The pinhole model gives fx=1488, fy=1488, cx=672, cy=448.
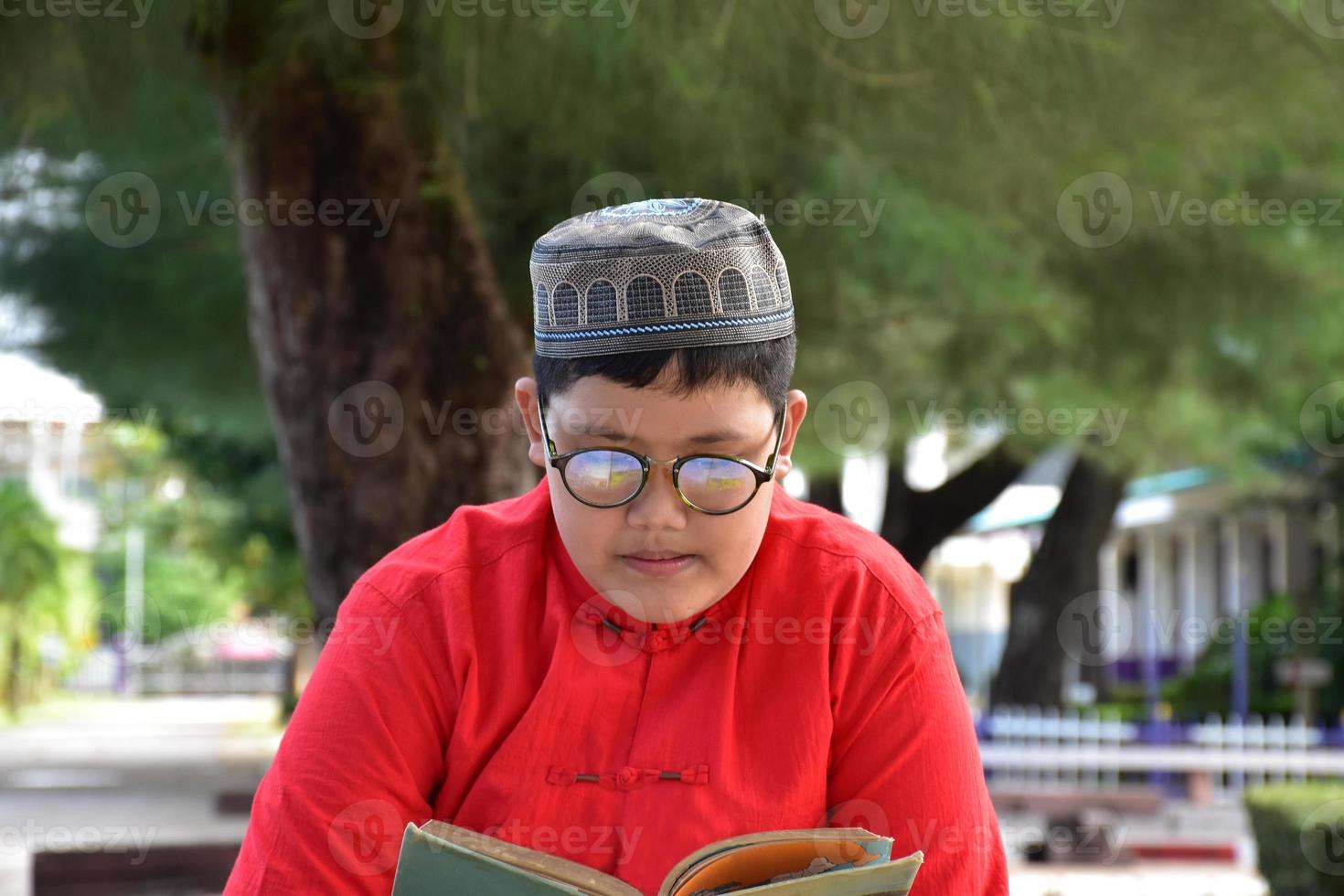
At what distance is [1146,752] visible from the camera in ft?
42.9

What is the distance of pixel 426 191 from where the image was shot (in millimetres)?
4703

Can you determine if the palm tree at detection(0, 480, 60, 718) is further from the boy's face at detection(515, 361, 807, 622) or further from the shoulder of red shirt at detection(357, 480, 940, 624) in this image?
the boy's face at detection(515, 361, 807, 622)

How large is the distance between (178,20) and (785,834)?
331 centimetres

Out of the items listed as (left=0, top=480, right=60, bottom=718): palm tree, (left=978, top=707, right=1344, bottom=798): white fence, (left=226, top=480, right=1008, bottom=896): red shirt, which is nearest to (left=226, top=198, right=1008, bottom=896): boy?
(left=226, top=480, right=1008, bottom=896): red shirt

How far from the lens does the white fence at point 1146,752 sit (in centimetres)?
1283

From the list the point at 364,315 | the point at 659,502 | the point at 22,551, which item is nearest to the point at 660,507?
the point at 659,502

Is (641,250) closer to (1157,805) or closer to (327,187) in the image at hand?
(327,187)

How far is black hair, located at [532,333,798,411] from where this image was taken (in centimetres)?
175

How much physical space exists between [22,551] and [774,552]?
25.6 meters

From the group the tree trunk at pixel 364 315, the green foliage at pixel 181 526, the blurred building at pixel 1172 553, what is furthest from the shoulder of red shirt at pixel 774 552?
the blurred building at pixel 1172 553

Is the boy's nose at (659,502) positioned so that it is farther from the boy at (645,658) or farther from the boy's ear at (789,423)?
the boy's ear at (789,423)

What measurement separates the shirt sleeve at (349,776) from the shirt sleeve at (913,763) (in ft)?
1.67

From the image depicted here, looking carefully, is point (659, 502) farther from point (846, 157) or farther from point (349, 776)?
point (846, 157)

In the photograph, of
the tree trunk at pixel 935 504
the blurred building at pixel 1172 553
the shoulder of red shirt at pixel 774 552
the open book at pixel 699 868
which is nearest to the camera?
the open book at pixel 699 868
